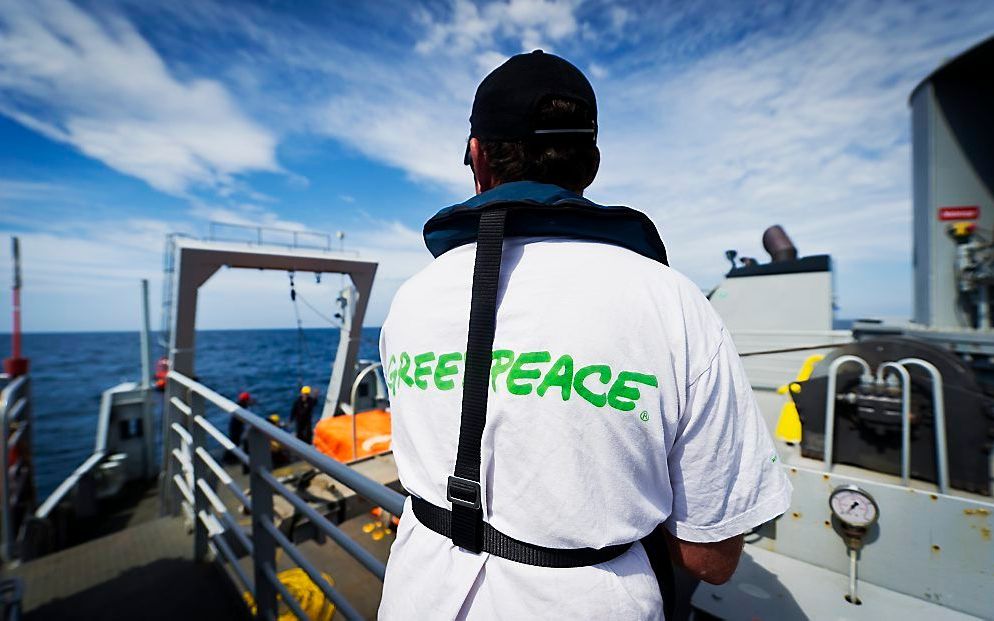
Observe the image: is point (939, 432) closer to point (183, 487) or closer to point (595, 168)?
point (595, 168)

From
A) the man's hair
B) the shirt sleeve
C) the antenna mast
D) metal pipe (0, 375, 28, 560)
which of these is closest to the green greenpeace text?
the shirt sleeve

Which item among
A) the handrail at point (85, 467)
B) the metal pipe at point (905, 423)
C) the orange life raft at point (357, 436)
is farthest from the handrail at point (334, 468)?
the handrail at point (85, 467)

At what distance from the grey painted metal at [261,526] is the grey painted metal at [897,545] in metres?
2.75

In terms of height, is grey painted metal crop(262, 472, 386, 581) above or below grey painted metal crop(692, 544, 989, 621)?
above

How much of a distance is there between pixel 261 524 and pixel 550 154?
8.47 feet

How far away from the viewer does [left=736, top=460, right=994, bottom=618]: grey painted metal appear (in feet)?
7.90

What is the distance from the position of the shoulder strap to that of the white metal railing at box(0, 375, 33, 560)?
10.9ft

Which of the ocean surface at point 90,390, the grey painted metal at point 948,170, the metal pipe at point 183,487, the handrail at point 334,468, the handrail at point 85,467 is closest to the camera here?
the handrail at point 334,468

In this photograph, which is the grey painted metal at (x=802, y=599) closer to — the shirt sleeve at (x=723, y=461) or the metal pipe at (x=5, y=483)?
the shirt sleeve at (x=723, y=461)

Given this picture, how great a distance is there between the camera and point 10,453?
2814 mm

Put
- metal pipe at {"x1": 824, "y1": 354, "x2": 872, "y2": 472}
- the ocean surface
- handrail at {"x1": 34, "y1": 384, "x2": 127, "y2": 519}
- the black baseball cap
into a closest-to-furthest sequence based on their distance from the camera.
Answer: the black baseball cap → metal pipe at {"x1": 824, "y1": 354, "x2": 872, "y2": 472} → handrail at {"x1": 34, "y1": 384, "x2": 127, "y2": 519} → the ocean surface

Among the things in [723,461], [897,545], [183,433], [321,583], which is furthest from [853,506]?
[183,433]

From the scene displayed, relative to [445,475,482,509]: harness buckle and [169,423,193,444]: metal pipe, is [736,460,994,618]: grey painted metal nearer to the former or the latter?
[445,475,482,509]: harness buckle

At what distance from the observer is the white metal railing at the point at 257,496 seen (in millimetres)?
1568
